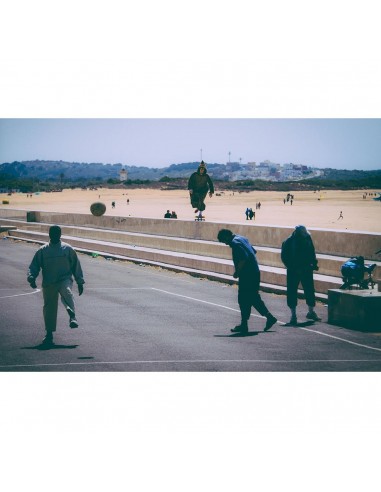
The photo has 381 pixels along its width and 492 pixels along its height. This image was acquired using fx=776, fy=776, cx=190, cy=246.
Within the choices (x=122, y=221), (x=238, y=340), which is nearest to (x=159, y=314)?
(x=238, y=340)

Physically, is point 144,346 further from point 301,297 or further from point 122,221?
point 122,221

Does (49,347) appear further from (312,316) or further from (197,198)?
(197,198)

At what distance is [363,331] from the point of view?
11688mm

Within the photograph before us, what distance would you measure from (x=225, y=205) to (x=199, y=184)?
48.1 m

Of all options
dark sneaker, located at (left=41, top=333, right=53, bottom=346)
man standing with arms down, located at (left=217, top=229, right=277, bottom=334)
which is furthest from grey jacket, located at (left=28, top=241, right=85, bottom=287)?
man standing with arms down, located at (left=217, top=229, right=277, bottom=334)

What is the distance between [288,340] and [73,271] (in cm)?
318

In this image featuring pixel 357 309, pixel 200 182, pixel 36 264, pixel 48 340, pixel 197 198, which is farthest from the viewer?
Result: pixel 197 198

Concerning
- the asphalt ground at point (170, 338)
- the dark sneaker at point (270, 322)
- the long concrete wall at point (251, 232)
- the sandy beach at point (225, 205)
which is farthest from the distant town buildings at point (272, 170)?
the sandy beach at point (225, 205)

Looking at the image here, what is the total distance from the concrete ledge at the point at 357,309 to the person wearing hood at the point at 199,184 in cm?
837

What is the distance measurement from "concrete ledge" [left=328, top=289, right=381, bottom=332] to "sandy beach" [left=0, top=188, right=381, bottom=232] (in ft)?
91.7

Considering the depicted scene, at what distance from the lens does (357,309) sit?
464 inches

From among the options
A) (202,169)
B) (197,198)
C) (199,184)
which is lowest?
(197,198)

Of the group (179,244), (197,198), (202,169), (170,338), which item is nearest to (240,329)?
(170,338)

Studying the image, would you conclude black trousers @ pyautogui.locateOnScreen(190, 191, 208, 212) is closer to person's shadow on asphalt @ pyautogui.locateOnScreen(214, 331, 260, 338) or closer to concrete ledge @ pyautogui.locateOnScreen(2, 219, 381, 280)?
concrete ledge @ pyautogui.locateOnScreen(2, 219, 381, 280)
